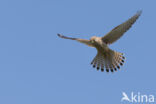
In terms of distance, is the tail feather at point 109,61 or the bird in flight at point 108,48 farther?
the tail feather at point 109,61

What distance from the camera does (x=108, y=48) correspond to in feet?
49.2

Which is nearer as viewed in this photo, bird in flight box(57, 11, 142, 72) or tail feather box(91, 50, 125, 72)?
bird in flight box(57, 11, 142, 72)

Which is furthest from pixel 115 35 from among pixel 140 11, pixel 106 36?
pixel 140 11

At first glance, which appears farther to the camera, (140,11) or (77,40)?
(77,40)

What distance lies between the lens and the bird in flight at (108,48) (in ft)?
46.4

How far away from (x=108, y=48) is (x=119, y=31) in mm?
927

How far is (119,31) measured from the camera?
14.3 metres

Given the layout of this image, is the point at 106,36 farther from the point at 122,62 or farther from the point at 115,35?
the point at 122,62

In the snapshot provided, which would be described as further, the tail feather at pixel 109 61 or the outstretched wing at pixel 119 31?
the tail feather at pixel 109 61

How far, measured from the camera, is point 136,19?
1396 cm

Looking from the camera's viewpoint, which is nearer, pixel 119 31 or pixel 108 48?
pixel 119 31

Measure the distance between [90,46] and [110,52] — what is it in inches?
31.6

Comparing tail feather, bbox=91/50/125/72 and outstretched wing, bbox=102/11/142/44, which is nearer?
outstretched wing, bbox=102/11/142/44

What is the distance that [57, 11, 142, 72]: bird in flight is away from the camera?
46.4ft
